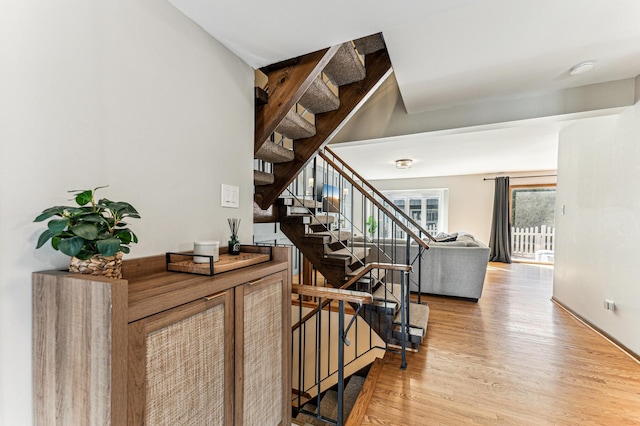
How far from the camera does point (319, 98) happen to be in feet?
6.70

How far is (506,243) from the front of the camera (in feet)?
22.8

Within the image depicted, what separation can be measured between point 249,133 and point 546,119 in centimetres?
284

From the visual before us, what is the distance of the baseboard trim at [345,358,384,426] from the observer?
66.4 inches

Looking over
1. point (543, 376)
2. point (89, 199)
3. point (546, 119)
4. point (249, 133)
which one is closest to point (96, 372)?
point (89, 199)

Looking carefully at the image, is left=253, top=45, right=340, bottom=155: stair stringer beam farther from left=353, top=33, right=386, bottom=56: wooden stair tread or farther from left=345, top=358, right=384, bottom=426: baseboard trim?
left=345, top=358, right=384, bottom=426: baseboard trim

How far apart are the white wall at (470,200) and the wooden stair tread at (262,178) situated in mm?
6691

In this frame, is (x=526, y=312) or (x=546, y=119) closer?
(x=546, y=119)

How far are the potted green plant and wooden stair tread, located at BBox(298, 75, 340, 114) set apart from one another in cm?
146

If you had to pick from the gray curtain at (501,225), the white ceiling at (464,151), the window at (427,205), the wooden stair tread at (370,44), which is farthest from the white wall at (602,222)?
the window at (427,205)

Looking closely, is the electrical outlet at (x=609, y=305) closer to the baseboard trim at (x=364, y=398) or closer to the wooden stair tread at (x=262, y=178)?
the baseboard trim at (x=364, y=398)

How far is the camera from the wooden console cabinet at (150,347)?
0.69m

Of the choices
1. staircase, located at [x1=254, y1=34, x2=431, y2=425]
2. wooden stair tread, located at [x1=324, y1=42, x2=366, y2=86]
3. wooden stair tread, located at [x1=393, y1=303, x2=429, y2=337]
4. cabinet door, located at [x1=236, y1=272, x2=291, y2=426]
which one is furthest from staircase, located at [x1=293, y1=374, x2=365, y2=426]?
wooden stair tread, located at [x1=324, y1=42, x2=366, y2=86]

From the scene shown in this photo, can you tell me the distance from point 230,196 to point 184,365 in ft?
3.05

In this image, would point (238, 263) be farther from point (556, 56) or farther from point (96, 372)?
point (556, 56)
